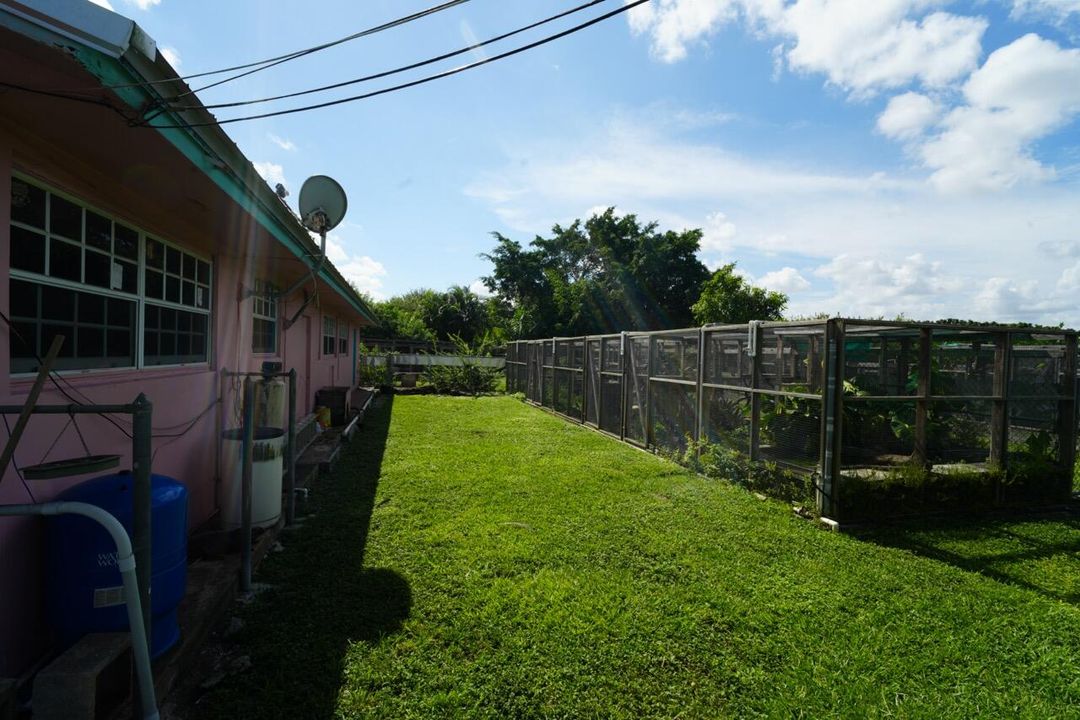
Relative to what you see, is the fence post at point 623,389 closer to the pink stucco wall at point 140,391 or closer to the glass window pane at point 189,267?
the pink stucco wall at point 140,391

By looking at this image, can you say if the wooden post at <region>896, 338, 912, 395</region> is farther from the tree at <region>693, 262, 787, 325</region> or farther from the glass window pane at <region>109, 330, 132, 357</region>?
the tree at <region>693, 262, 787, 325</region>

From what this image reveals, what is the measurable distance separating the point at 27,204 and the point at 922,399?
703 centimetres

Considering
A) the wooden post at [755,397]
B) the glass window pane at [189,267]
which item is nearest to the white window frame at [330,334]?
the glass window pane at [189,267]

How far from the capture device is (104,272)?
3096 mm

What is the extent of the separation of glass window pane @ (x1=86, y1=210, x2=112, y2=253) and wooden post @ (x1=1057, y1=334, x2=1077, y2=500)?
9163mm

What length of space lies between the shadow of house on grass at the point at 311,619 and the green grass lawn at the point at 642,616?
0.01 meters

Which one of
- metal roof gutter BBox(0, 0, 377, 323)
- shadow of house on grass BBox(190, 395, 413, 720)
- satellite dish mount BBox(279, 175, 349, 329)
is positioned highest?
satellite dish mount BBox(279, 175, 349, 329)

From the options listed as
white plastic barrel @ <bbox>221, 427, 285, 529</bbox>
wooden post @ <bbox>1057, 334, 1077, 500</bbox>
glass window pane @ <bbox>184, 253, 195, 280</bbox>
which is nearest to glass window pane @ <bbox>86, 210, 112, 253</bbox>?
glass window pane @ <bbox>184, 253, 195, 280</bbox>

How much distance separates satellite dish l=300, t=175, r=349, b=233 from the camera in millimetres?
5148

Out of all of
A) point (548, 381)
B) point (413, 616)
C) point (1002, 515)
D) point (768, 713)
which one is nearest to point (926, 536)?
point (1002, 515)

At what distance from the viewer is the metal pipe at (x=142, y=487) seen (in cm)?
181

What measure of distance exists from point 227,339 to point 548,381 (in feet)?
31.3

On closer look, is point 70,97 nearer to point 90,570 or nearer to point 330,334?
point 90,570

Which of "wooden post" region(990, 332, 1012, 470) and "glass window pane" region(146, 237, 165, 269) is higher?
"glass window pane" region(146, 237, 165, 269)
